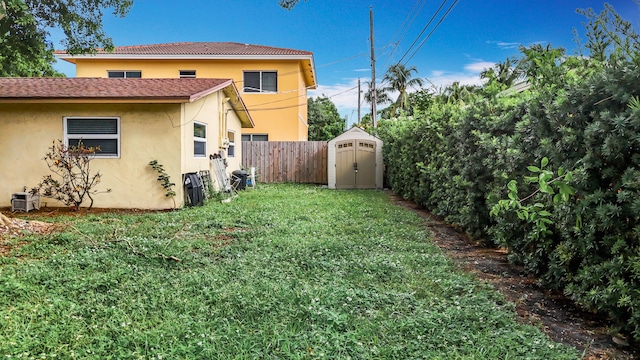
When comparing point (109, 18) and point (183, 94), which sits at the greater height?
point (109, 18)

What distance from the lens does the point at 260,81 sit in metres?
19.9

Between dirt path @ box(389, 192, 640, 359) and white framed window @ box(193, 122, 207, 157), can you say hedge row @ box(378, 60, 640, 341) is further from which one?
white framed window @ box(193, 122, 207, 157)

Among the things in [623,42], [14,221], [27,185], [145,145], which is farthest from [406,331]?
[27,185]

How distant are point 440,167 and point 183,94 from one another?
19.2 ft

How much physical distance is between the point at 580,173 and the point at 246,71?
1818cm

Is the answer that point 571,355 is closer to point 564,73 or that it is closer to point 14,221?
point 564,73

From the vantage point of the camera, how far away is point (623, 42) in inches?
130

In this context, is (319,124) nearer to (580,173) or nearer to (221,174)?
(221,174)

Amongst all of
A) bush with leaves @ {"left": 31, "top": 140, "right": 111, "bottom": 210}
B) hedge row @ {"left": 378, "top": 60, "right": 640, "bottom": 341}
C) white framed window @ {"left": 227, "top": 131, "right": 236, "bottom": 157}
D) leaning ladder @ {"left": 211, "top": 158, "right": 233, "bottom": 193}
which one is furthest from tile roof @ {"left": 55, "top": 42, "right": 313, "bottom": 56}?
hedge row @ {"left": 378, "top": 60, "right": 640, "bottom": 341}

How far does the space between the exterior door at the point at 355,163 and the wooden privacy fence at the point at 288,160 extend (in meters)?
2.02

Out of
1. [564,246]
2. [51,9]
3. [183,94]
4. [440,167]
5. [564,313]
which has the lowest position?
[564,313]

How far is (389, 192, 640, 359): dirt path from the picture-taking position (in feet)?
10.3

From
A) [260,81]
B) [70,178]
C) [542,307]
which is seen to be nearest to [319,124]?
[260,81]

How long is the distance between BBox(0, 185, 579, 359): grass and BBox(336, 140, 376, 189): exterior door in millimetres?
9530
